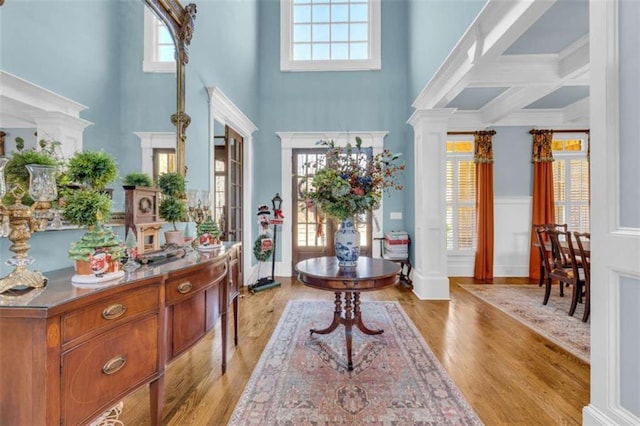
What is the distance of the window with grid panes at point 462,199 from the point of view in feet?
18.0

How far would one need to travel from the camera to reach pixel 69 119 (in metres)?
1.58

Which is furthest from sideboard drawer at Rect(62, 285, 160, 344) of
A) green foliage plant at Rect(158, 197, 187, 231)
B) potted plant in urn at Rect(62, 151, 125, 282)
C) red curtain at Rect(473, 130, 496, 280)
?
red curtain at Rect(473, 130, 496, 280)

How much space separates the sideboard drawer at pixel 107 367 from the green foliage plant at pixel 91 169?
0.75 m

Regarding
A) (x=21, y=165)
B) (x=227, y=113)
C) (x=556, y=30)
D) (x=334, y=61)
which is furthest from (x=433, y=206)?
(x=21, y=165)

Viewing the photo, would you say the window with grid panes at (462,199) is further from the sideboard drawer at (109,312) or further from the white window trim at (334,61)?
the sideboard drawer at (109,312)

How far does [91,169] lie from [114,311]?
742 millimetres

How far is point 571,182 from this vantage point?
5.41m

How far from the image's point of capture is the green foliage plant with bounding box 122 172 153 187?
2014mm

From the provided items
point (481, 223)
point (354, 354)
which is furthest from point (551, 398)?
point (481, 223)

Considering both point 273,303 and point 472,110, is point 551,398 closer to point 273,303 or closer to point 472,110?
point 273,303

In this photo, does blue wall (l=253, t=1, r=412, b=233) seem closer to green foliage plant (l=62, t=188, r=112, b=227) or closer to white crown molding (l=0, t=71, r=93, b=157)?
white crown molding (l=0, t=71, r=93, b=157)

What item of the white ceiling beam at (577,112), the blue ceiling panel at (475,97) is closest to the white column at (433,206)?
the blue ceiling panel at (475,97)

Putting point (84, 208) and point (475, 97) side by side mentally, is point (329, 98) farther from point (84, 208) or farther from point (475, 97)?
point (84, 208)

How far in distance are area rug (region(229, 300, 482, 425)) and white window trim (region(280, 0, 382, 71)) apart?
4.39m
